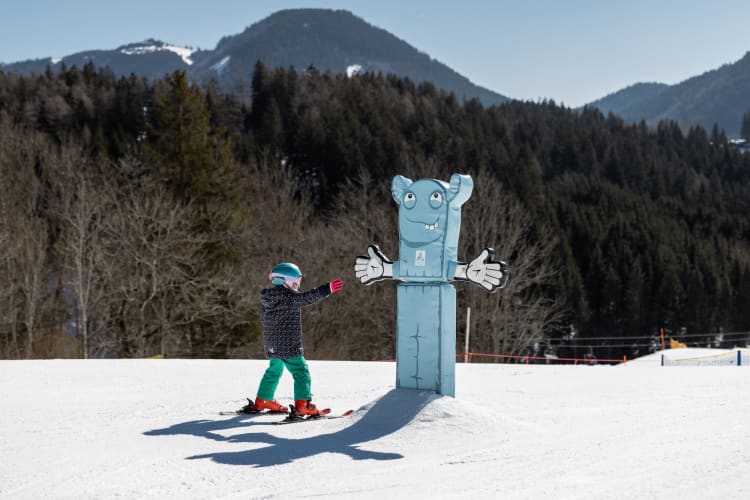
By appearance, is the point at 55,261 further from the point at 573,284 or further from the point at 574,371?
the point at 573,284

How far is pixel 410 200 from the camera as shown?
7.04m

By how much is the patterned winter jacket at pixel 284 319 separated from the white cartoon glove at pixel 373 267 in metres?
0.68

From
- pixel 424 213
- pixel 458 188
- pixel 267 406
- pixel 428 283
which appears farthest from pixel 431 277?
pixel 267 406

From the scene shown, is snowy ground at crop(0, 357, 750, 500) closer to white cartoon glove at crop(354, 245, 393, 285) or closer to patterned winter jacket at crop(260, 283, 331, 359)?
patterned winter jacket at crop(260, 283, 331, 359)

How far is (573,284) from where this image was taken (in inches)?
2596

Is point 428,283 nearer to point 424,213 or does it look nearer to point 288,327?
point 424,213

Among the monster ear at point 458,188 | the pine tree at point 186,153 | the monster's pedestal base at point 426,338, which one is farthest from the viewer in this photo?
the pine tree at point 186,153

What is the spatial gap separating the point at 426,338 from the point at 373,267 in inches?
40.5

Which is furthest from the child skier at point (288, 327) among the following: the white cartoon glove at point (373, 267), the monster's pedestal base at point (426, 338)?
the monster's pedestal base at point (426, 338)

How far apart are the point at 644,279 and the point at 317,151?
3490cm

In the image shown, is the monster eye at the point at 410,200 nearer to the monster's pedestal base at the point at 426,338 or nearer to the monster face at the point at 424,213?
the monster face at the point at 424,213

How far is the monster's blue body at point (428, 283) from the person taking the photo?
22.1ft

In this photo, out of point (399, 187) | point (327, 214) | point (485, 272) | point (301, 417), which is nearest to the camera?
point (301, 417)

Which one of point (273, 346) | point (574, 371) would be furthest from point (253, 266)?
point (273, 346)
